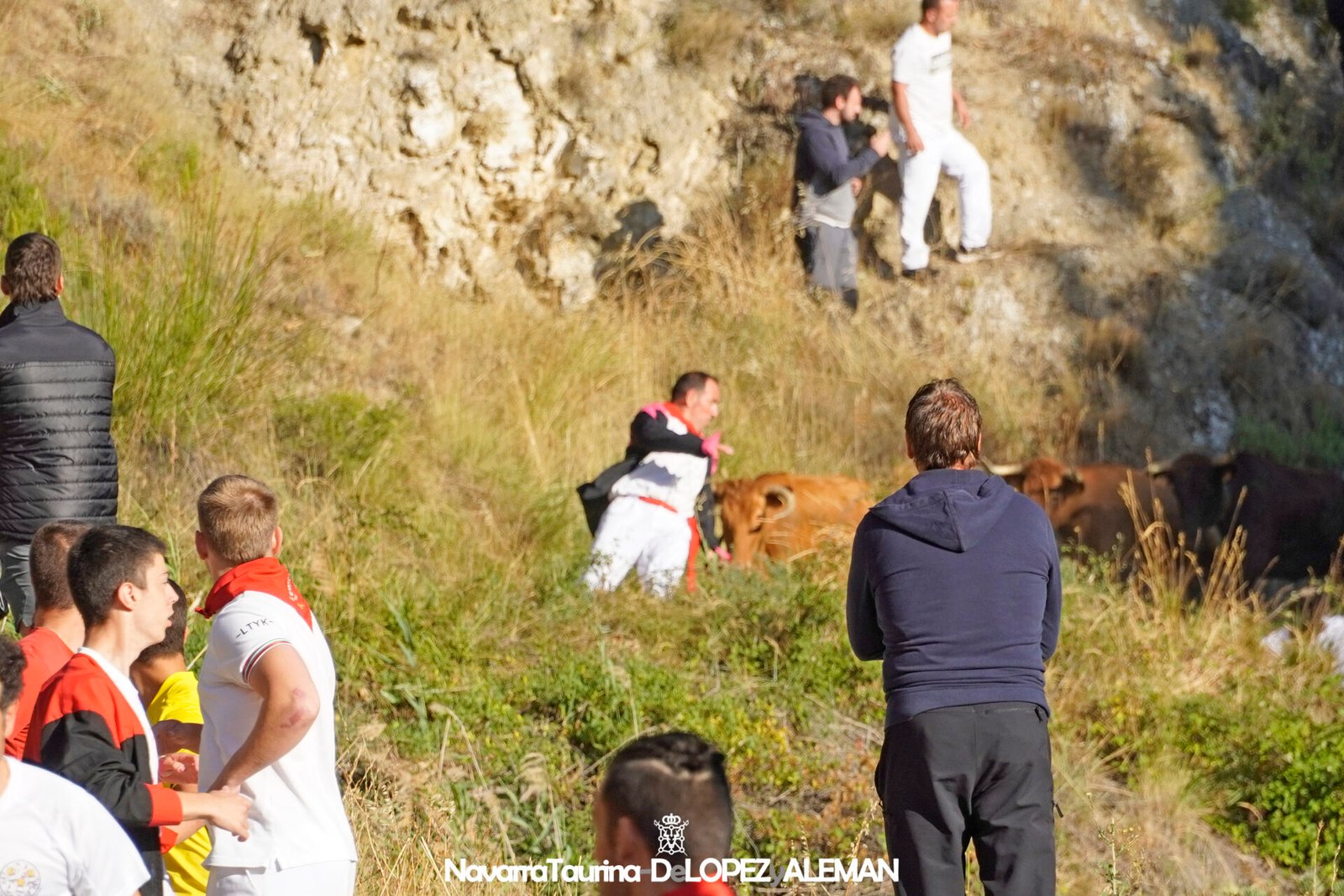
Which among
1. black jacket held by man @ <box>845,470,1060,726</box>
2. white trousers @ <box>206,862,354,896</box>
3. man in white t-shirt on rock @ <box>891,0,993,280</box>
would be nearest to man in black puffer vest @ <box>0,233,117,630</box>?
white trousers @ <box>206,862,354,896</box>

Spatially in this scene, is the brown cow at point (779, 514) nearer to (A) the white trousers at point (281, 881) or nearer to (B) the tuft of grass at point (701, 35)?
(A) the white trousers at point (281, 881)

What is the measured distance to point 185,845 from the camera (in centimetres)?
433

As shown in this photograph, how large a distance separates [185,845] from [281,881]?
2.51 feet

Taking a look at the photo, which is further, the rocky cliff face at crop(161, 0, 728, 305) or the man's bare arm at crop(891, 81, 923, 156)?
the rocky cliff face at crop(161, 0, 728, 305)

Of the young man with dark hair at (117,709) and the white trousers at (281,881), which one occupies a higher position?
the young man with dark hair at (117,709)

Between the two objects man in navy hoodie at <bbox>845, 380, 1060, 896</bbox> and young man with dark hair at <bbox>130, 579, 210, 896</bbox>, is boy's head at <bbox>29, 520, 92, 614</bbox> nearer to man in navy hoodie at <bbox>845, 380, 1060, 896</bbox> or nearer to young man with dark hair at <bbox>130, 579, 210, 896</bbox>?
young man with dark hair at <bbox>130, 579, 210, 896</bbox>

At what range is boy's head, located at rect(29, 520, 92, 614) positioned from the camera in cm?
426

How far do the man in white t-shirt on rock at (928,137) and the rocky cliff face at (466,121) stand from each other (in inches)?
79.7

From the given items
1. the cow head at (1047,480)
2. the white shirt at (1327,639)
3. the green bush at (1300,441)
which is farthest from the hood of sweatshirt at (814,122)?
the white shirt at (1327,639)

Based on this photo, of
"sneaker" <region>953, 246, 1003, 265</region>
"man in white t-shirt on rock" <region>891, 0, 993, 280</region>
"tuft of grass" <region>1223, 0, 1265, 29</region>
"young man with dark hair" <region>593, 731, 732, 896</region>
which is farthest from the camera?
"tuft of grass" <region>1223, 0, 1265, 29</region>

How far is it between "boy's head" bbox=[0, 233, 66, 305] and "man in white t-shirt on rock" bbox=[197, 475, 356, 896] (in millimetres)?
2745

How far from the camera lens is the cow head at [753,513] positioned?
9.08 metres

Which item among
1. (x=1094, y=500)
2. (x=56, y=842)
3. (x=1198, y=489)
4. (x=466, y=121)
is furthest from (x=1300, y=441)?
(x=56, y=842)

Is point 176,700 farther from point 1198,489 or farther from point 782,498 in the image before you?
point 1198,489
